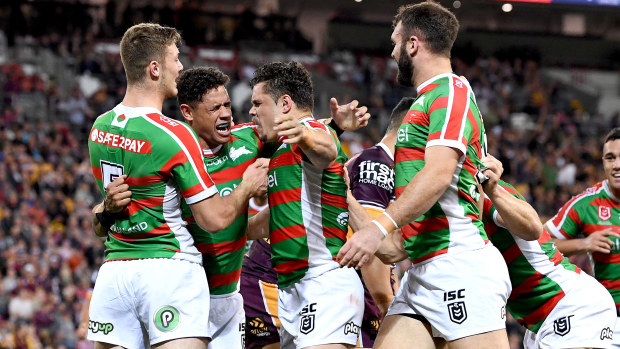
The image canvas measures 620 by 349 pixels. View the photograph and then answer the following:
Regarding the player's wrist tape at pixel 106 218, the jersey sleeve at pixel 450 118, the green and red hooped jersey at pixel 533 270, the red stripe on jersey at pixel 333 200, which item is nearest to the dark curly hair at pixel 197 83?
the player's wrist tape at pixel 106 218

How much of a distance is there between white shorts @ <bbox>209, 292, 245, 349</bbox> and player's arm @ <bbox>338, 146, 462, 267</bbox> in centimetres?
135

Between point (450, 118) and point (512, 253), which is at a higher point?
point (450, 118)

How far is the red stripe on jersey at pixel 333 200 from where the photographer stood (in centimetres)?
516

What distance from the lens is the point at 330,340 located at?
4.94 meters

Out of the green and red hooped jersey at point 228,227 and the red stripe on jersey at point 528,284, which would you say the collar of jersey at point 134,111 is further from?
the red stripe on jersey at point 528,284

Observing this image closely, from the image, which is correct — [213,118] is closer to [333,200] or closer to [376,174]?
[333,200]

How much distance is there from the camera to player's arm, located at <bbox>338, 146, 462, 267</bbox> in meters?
4.40

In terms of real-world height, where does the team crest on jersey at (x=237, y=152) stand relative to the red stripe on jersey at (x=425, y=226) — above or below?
above

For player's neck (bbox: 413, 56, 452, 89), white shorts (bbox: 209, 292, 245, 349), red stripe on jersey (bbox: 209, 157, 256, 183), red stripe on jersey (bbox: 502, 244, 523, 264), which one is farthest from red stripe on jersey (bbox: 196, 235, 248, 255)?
red stripe on jersey (bbox: 502, 244, 523, 264)

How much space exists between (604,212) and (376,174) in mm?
2214

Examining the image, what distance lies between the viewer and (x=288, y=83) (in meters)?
5.29

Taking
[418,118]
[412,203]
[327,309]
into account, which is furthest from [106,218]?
[418,118]

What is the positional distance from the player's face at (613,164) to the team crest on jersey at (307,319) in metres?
3.32

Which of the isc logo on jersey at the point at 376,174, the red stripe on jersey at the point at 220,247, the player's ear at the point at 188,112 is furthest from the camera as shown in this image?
the isc logo on jersey at the point at 376,174
